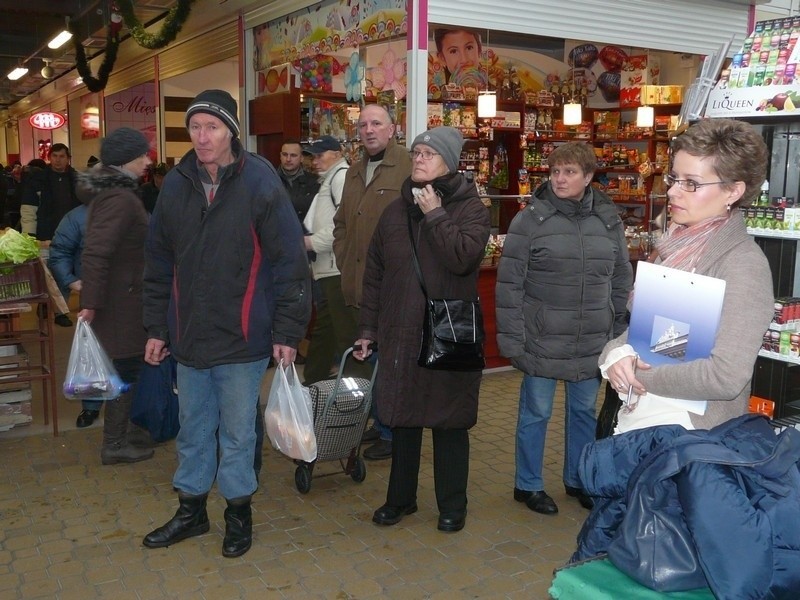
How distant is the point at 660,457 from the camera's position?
1.61 metres

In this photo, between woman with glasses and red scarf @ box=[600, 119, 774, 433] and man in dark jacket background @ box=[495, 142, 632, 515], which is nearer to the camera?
woman with glasses and red scarf @ box=[600, 119, 774, 433]

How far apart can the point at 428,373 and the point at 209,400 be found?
37.7 inches

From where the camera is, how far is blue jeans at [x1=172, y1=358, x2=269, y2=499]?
340cm

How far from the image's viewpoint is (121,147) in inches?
173

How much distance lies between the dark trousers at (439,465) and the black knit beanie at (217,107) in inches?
59.7

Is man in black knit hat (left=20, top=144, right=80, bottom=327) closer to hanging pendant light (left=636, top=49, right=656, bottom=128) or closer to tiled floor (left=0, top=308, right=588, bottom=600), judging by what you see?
tiled floor (left=0, top=308, right=588, bottom=600)

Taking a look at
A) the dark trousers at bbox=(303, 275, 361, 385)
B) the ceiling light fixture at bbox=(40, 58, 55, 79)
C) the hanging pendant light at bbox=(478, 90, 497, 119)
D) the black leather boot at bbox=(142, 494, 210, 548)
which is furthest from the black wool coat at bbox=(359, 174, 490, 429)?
the ceiling light fixture at bbox=(40, 58, 55, 79)

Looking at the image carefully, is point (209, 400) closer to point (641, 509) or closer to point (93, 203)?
point (93, 203)

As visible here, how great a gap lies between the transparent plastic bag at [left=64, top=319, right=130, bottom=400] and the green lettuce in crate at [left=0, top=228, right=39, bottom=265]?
996 mm

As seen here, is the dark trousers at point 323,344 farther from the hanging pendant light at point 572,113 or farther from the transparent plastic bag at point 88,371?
the hanging pendant light at point 572,113

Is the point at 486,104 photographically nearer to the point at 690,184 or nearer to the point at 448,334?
the point at 448,334

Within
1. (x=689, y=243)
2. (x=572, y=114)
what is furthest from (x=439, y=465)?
(x=572, y=114)

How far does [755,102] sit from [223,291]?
2150 millimetres

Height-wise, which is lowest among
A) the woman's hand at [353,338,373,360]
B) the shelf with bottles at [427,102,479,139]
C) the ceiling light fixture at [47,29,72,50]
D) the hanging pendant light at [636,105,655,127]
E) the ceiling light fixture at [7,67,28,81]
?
the woman's hand at [353,338,373,360]
